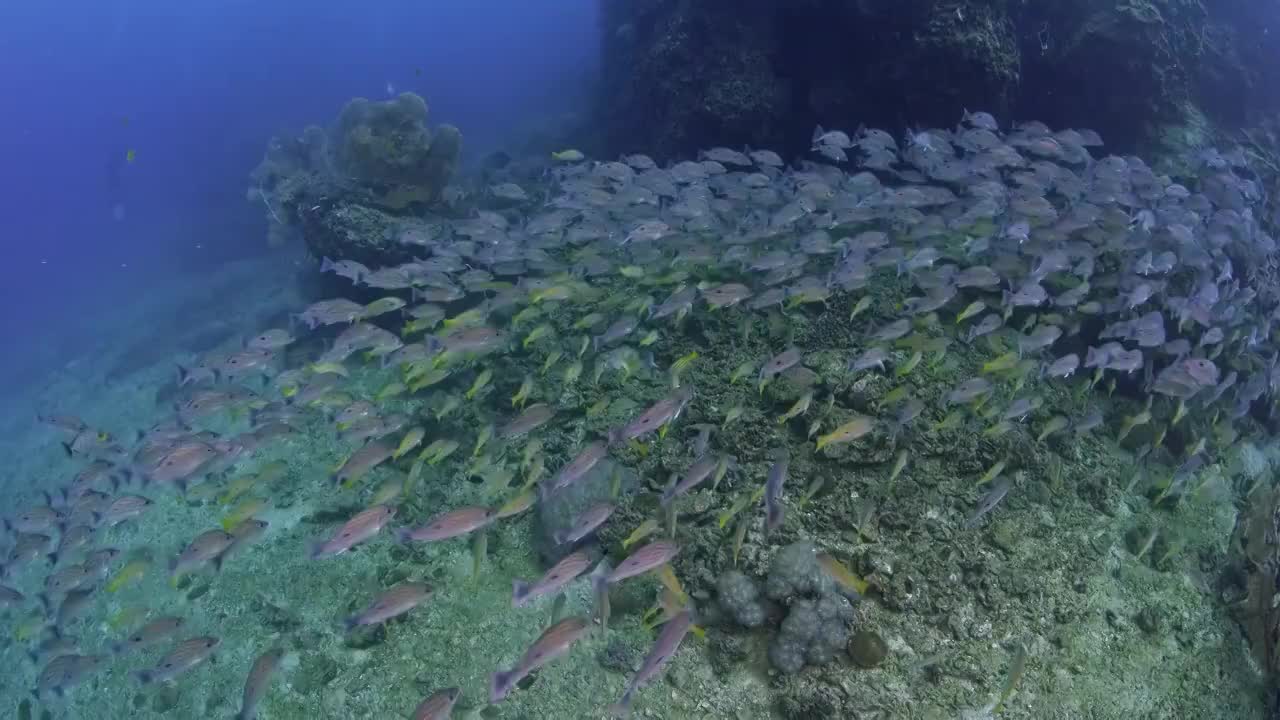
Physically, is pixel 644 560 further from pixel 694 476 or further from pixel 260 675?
pixel 260 675

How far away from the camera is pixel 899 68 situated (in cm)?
1397

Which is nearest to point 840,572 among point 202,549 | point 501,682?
point 501,682

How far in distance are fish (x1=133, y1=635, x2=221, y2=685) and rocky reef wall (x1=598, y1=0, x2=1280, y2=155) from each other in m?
13.9

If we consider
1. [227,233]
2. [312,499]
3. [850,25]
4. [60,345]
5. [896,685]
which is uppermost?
[850,25]

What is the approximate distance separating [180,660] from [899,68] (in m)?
15.4

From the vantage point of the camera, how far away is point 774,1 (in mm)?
15422

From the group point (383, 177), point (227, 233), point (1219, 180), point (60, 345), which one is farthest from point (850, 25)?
point (60, 345)

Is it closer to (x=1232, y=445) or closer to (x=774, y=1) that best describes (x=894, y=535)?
(x=1232, y=445)

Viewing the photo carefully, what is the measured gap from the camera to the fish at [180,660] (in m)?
4.84

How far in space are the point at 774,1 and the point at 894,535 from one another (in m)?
14.0

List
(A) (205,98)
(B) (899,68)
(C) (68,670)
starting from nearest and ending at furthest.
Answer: (C) (68,670) < (B) (899,68) < (A) (205,98)

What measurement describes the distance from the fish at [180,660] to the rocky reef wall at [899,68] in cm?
1390

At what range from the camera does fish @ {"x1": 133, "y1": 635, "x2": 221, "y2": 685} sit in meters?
4.84

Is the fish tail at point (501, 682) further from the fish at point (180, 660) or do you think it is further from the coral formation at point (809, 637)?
the fish at point (180, 660)
